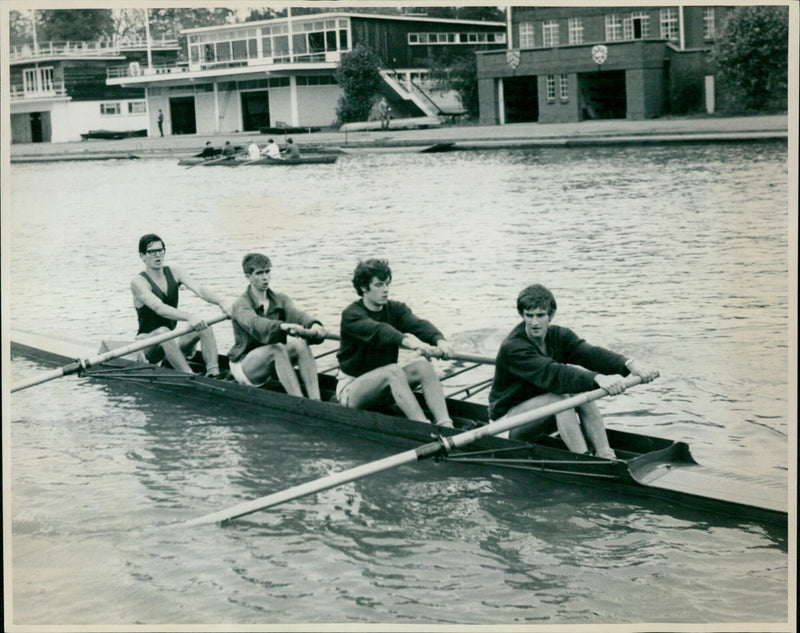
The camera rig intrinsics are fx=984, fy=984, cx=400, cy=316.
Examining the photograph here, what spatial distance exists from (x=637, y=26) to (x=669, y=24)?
348mm

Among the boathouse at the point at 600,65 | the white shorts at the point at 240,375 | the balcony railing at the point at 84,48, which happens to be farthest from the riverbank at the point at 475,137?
the white shorts at the point at 240,375

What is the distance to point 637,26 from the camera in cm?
693

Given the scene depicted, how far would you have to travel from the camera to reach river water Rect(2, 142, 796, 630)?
440 cm

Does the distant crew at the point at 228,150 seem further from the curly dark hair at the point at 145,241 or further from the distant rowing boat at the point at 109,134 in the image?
the curly dark hair at the point at 145,241

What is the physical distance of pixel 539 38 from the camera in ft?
25.4

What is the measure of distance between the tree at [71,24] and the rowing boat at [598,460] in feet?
8.22

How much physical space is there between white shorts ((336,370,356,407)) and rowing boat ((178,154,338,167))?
2.96 meters

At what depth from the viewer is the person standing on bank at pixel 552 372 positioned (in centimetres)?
493

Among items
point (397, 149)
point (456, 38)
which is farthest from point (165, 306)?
point (456, 38)

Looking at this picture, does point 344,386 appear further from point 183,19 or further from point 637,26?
point 637,26

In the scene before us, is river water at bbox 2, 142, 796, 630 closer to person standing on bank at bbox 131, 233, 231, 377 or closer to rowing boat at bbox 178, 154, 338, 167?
rowing boat at bbox 178, 154, 338, 167

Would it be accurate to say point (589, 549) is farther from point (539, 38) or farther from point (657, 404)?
point (539, 38)

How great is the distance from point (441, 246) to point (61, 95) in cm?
334

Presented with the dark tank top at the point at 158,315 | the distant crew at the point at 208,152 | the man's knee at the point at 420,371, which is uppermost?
the distant crew at the point at 208,152
